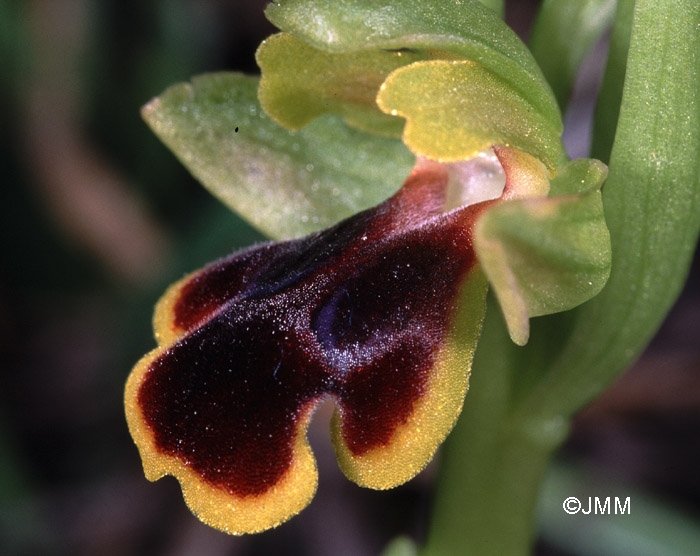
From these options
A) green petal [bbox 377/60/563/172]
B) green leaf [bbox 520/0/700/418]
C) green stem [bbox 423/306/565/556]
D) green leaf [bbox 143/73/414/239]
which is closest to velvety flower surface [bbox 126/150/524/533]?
green petal [bbox 377/60/563/172]

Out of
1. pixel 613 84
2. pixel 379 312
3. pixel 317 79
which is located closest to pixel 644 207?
pixel 613 84

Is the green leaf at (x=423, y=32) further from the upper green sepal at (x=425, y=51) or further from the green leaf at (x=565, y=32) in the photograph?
the green leaf at (x=565, y=32)

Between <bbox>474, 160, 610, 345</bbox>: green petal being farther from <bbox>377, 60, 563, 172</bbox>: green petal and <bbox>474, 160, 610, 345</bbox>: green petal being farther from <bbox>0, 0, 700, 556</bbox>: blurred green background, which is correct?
<bbox>0, 0, 700, 556</bbox>: blurred green background

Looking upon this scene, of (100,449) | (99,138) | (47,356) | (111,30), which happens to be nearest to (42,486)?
(100,449)

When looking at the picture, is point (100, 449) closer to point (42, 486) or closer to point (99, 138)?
point (42, 486)

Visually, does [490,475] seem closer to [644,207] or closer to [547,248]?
[644,207]

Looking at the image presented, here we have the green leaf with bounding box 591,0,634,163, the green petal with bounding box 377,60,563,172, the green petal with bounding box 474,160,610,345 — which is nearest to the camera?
the green petal with bounding box 474,160,610,345

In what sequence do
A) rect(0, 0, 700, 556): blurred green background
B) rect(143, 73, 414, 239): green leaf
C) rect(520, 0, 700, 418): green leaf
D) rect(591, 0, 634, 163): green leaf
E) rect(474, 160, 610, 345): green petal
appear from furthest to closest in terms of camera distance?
rect(0, 0, 700, 556): blurred green background < rect(143, 73, 414, 239): green leaf < rect(591, 0, 634, 163): green leaf < rect(520, 0, 700, 418): green leaf < rect(474, 160, 610, 345): green petal

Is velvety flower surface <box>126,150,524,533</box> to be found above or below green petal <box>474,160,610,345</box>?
below
